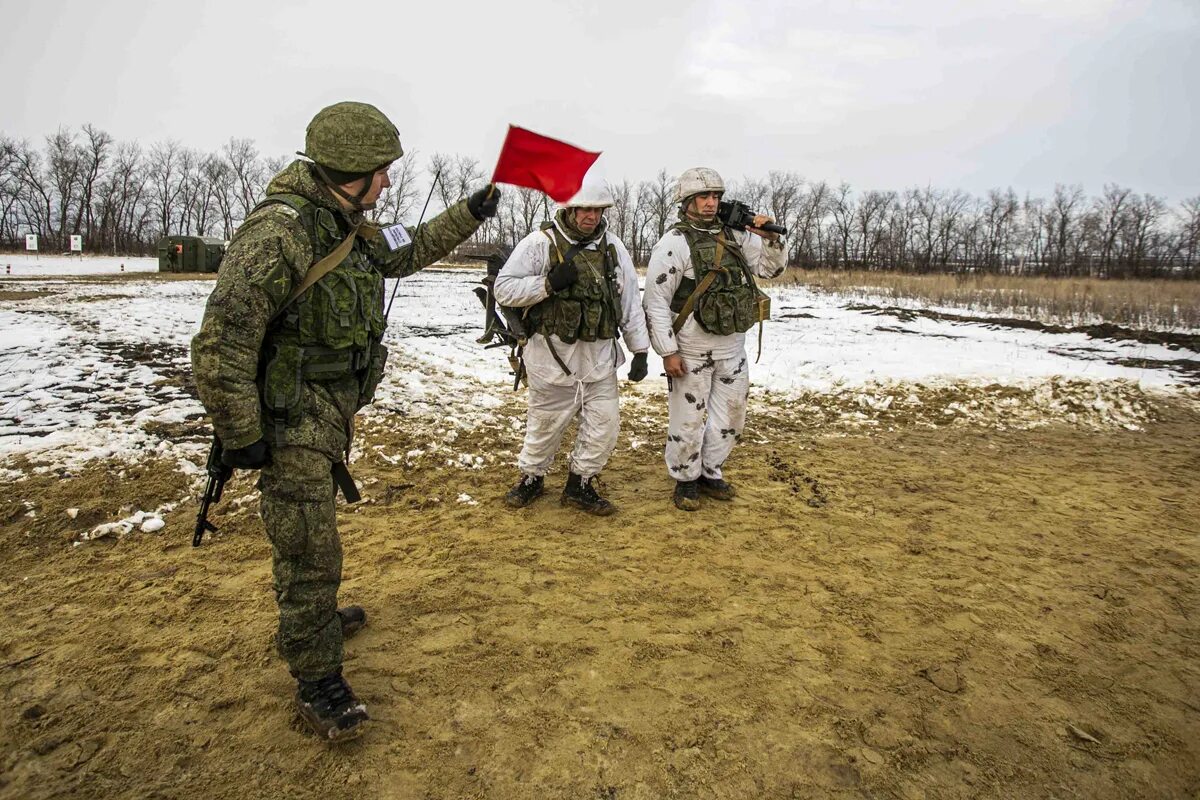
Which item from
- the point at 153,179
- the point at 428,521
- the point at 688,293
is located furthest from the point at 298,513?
the point at 153,179

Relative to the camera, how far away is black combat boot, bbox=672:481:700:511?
473cm

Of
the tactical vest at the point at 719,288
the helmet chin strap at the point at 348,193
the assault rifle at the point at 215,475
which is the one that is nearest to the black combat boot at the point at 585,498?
the tactical vest at the point at 719,288

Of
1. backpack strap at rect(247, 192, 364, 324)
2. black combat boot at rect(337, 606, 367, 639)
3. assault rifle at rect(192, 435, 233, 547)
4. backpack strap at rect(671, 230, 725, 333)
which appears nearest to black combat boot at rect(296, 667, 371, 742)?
black combat boot at rect(337, 606, 367, 639)

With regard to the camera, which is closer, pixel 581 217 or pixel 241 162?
pixel 581 217

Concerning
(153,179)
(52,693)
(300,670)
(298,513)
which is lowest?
(52,693)

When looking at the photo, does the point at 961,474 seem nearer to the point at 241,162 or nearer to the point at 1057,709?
the point at 1057,709

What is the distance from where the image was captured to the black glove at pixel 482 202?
2.93 metres

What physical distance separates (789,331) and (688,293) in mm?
9419

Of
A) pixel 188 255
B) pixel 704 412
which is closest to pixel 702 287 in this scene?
pixel 704 412

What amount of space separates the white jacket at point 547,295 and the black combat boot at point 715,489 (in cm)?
115

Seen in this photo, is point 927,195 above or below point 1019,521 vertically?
above

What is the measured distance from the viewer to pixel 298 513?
2434 millimetres

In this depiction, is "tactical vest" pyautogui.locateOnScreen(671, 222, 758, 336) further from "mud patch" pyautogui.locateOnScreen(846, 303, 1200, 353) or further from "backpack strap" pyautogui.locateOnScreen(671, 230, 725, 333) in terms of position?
"mud patch" pyautogui.locateOnScreen(846, 303, 1200, 353)

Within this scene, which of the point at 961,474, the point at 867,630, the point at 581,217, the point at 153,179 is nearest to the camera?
the point at 867,630
